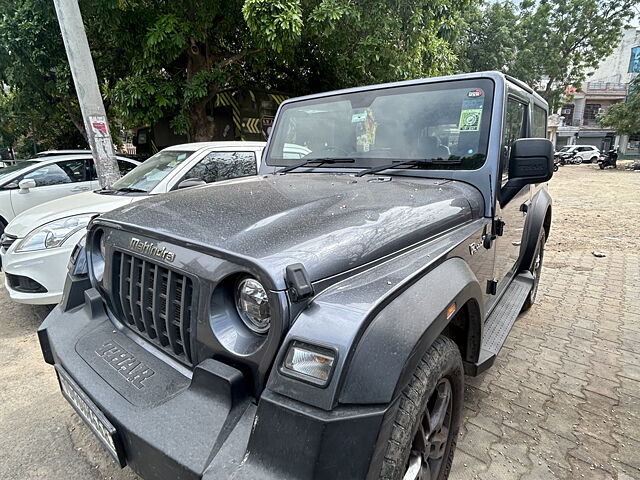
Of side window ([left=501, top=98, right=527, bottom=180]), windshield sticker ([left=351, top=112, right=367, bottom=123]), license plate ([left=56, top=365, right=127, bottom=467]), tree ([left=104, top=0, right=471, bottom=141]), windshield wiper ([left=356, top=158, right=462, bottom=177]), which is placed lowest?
license plate ([left=56, top=365, right=127, bottom=467])

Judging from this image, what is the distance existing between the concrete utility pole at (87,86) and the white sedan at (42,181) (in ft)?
4.56

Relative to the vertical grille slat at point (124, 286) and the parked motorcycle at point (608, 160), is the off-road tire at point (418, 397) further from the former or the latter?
the parked motorcycle at point (608, 160)

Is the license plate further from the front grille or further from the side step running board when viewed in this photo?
the side step running board

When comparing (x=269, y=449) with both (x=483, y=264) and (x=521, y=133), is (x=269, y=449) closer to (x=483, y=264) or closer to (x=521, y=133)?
(x=483, y=264)

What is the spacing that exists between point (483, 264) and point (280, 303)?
1.50m

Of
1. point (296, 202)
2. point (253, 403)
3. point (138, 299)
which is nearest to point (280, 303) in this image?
point (253, 403)

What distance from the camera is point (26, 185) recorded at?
6148mm

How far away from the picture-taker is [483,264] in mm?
2254

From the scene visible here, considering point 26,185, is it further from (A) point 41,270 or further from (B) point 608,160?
(B) point 608,160

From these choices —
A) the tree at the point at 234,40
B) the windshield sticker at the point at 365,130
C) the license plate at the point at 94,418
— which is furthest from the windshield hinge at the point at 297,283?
the tree at the point at 234,40

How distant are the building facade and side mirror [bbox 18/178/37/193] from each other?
167 ft

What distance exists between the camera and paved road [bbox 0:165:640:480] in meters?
2.10

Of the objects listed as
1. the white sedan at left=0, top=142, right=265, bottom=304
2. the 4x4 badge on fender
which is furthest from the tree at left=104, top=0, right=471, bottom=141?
the 4x4 badge on fender

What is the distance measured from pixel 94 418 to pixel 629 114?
3502 centimetres
